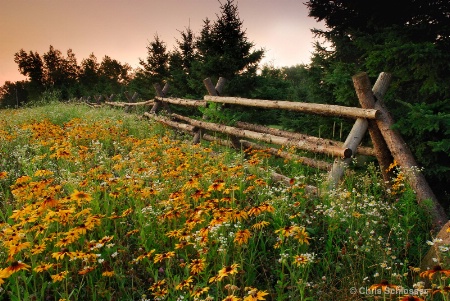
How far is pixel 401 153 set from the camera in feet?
14.1

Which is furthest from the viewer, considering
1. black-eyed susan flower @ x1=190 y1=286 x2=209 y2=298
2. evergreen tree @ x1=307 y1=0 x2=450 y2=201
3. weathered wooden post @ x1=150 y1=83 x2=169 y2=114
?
weathered wooden post @ x1=150 y1=83 x2=169 y2=114

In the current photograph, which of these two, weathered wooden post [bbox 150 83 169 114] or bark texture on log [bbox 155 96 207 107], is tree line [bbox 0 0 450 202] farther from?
weathered wooden post [bbox 150 83 169 114]

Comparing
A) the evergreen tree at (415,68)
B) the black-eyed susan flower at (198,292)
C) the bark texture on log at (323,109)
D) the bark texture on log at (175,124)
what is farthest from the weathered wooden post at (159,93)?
the black-eyed susan flower at (198,292)

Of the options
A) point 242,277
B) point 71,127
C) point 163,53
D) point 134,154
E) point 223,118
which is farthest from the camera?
point 163,53

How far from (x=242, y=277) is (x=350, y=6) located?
23.4 feet

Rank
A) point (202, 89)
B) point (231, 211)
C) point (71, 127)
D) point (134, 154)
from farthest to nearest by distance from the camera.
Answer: point (202, 89)
point (71, 127)
point (134, 154)
point (231, 211)

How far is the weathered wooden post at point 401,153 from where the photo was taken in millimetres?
4016

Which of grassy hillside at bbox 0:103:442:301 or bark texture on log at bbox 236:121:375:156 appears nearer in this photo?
grassy hillside at bbox 0:103:442:301

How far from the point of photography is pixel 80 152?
513 centimetres

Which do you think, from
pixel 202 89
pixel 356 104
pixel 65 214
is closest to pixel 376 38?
pixel 356 104

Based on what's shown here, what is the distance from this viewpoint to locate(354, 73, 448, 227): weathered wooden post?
13.2ft

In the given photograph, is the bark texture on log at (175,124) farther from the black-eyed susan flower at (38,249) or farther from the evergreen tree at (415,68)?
the black-eyed susan flower at (38,249)

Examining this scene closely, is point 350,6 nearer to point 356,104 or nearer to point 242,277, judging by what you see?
point 356,104

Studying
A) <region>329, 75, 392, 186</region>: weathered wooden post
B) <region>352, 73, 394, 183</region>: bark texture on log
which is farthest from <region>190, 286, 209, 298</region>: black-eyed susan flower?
<region>352, 73, 394, 183</region>: bark texture on log
